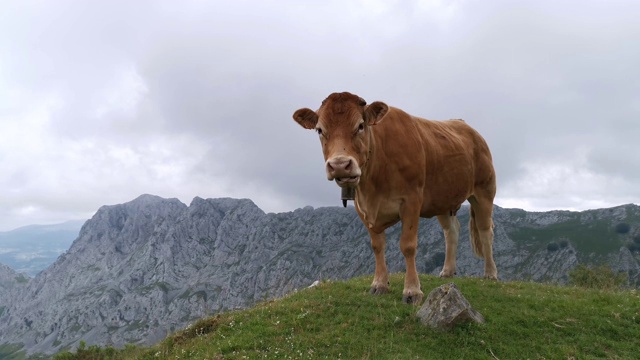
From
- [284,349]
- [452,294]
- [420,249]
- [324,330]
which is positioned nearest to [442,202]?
[452,294]

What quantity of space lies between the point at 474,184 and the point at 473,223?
1.77 meters

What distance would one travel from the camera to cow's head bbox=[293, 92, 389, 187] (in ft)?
25.3

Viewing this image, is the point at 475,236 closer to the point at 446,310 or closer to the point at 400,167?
the point at 400,167

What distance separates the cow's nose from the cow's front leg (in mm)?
2957

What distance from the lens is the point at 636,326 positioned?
31.4 ft

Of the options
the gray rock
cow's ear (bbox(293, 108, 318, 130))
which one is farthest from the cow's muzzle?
the gray rock

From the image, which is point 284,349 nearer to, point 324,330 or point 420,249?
point 324,330

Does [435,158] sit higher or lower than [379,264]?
higher

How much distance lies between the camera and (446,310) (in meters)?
8.98

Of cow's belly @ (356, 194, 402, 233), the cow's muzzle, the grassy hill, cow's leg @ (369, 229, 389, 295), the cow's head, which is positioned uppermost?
the cow's head

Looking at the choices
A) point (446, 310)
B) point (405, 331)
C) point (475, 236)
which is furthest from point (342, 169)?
point (475, 236)

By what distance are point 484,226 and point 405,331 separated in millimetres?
6168

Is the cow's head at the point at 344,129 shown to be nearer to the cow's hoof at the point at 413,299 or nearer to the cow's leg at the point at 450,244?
the cow's hoof at the point at 413,299

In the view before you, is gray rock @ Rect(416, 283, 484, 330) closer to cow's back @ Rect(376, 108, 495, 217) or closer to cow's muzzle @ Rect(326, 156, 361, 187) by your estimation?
cow's back @ Rect(376, 108, 495, 217)
